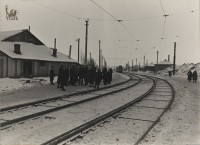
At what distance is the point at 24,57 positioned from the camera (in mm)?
30906

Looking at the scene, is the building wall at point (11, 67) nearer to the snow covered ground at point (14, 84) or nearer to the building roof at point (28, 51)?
the building roof at point (28, 51)

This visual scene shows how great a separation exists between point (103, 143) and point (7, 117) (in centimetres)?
397

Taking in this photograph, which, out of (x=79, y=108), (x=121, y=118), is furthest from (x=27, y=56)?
(x=121, y=118)

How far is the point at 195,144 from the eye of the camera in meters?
6.68

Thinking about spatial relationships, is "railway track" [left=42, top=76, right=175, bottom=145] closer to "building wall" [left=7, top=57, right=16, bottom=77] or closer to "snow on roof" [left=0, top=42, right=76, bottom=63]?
"building wall" [left=7, top=57, right=16, bottom=77]

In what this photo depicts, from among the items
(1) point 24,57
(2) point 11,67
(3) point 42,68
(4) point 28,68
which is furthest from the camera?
(3) point 42,68

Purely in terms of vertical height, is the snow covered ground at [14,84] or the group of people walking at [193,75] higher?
the group of people walking at [193,75]

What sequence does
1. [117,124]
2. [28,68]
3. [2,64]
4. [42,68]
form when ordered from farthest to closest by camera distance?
[42,68] → [28,68] → [2,64] → [117,124]

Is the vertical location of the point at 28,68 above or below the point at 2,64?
below

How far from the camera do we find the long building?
29047 mm

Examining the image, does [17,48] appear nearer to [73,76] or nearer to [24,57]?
[24,57]

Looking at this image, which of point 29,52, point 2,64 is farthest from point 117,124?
point 29,52

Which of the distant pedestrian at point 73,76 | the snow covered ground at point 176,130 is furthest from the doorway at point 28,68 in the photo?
the snow covered ground at point 176,130

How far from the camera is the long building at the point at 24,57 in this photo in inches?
1144
